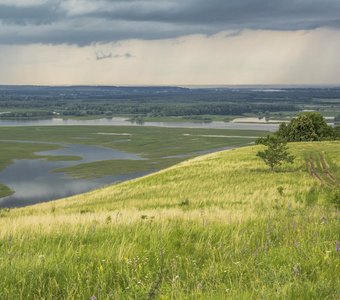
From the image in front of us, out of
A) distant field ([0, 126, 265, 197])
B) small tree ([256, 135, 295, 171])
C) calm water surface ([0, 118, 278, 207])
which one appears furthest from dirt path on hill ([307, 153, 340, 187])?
distant field ([0, 126, 265, 197])

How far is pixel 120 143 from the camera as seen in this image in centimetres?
12525

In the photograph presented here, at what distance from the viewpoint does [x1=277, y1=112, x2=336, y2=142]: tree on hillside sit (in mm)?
73812

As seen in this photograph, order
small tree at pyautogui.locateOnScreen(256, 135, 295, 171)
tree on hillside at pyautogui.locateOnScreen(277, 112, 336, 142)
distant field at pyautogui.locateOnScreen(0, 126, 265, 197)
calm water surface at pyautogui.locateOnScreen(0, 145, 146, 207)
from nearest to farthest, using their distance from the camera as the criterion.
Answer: small tree at pyautogui.locateOnScreen(256, 135, 295, 171)
calm water surface at pyautogui.locateOnScreen(0, 145, 146, 207)
tree on hillside at pyautogui.locateOnScreen(277, 112, 336, 142)
distant field at pyautogui.locateOnScreen(0, 126, 265, 197)

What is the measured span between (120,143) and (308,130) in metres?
63.1

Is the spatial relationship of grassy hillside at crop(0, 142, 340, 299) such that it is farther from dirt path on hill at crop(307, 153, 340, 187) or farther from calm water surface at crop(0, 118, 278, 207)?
calm water surface at crop(0, 118, 278, 207)

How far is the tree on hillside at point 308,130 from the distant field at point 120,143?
25.5 m

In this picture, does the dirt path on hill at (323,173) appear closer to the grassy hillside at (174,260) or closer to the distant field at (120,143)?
the grassy hillside at (174,260)

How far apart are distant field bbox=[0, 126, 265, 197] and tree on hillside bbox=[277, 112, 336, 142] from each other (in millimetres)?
25489

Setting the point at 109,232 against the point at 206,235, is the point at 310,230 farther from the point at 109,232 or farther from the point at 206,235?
the point at 109,232

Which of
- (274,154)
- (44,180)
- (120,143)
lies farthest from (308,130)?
(120,143)

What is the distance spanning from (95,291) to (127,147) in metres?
113

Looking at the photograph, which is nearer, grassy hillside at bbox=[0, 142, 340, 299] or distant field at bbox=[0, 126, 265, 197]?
grassy hillside at bbox=[0, 142, 340, 299]

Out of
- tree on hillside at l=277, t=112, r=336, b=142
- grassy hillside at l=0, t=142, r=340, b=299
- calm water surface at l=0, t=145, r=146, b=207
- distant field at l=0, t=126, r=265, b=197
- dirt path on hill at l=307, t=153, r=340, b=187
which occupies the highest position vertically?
grassy hillside at l=0, t=142, r=340, b=299

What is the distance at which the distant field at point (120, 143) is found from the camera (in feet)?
282
